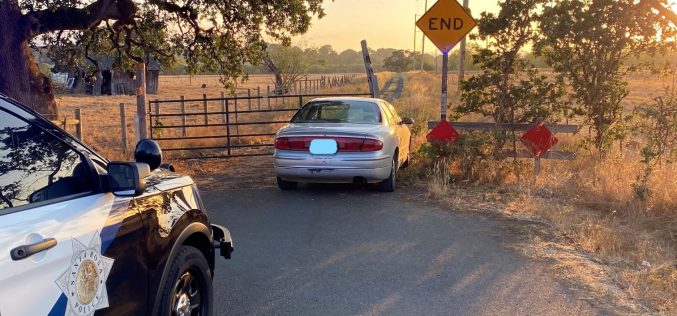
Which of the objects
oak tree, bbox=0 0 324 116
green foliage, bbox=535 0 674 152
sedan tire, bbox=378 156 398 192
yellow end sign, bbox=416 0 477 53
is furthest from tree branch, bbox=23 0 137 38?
green foliage, bbox=535 0 674 152

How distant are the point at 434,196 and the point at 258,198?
275 centimetres

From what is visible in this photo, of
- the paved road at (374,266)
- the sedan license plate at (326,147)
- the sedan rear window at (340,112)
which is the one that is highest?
the sedan rear window at (340,112)

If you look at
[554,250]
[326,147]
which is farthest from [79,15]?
[554,250]

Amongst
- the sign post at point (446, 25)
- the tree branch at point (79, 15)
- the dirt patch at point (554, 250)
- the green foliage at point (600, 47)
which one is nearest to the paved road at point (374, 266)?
the dirt patch at point (554, 250)

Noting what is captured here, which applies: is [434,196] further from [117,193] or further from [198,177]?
[117,193]

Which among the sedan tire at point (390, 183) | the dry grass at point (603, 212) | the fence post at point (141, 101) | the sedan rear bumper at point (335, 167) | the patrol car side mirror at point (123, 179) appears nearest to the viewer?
the patrol car side mirror at point (123, 179)

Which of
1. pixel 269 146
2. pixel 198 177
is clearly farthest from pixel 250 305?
pixel 269 146

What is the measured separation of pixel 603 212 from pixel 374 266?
419 cm

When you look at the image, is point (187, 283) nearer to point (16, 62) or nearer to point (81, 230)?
point (81, 230)

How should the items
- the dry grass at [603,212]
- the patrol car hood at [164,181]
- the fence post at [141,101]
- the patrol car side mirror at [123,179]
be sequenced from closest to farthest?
the patrol car side mirror at [123,179] < the patrol car hood at [164,181] < the dry grass at [603,212] < the fence post at [141,101]

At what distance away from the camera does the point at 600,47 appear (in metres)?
10.8

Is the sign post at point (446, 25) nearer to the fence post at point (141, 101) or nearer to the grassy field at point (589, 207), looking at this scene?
the grassy field at point (589, 207)

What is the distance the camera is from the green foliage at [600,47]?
1048 cm

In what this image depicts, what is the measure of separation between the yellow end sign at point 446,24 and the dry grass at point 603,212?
2.13 metres
